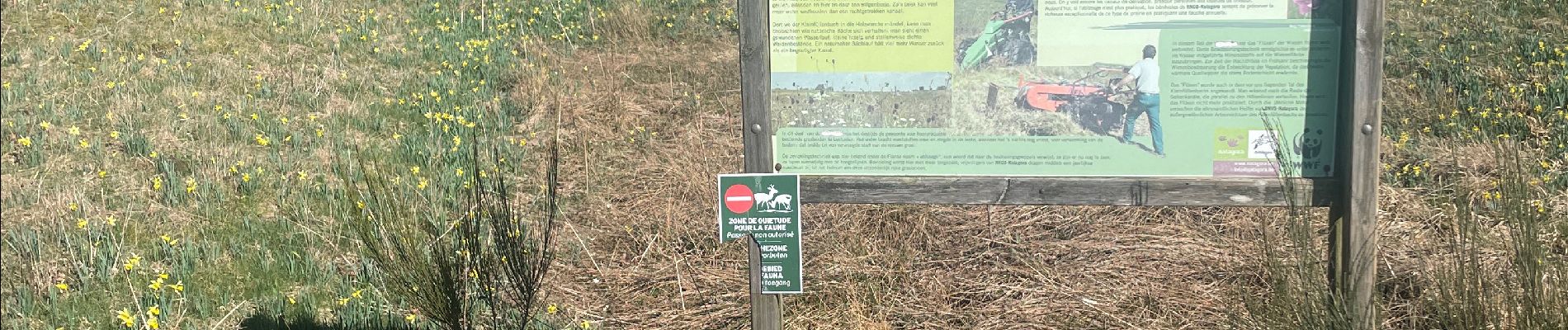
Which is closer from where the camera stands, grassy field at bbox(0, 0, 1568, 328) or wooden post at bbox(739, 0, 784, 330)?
wooden post at bbox(739, 0, 784, 330)

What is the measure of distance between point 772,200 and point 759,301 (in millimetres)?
368

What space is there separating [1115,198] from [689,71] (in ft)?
18.5

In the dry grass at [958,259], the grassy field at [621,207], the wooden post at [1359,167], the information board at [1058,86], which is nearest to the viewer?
the wooden post at [1359,167]

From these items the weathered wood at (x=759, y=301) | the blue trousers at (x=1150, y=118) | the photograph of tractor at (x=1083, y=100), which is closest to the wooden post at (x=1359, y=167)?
the blue trousers at (x=1150, y=118)

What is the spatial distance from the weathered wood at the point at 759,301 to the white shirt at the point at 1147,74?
45.2 inches

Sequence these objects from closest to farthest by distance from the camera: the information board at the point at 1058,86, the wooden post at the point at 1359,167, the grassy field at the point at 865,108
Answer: the wooden post at the point at 1359,167 < the information board at the point at 1058,86 < the grassy field at the point at 865,108

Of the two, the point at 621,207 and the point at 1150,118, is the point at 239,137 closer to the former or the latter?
the point at 621,207

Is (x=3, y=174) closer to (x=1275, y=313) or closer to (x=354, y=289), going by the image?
(x=354, y=289)

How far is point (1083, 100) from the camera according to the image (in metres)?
3.27

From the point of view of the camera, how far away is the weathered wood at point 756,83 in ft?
10.5

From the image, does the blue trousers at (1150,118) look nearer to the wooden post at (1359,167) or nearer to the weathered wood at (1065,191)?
the weathered wood at (1065,191)

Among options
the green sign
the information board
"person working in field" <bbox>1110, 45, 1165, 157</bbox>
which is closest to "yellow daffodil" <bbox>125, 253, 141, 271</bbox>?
the green sign

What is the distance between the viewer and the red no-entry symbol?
128 inches

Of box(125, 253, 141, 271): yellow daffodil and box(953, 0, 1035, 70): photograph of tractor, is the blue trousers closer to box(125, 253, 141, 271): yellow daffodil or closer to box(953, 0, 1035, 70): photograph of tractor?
box(953, 0, 1035, 70): photograph of tractor
